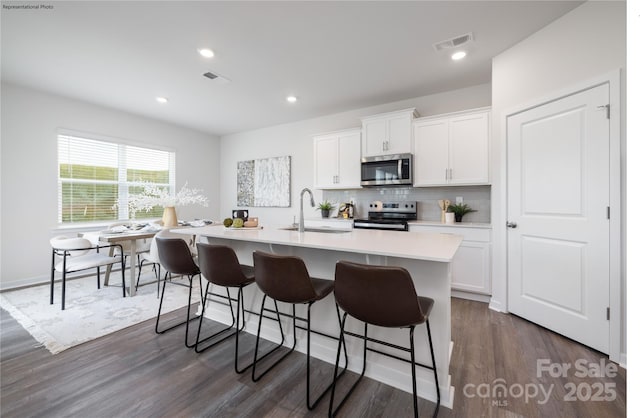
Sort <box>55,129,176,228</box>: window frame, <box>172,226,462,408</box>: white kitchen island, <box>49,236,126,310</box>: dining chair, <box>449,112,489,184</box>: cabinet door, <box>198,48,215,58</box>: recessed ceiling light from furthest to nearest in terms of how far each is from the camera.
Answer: <box>55,129,176,228</box>: window frame → <box>449,112,489,184</box>: cabinet door → <box>49,236,126,310</box>: dining chair → <box>198,48,215,58</box>: recessed ceiling light → <box>172,226,462,408</box>: white kitchen island

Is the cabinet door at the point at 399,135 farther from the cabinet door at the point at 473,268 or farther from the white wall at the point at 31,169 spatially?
the white wall at the point at 31,169

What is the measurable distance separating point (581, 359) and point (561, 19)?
2794mm

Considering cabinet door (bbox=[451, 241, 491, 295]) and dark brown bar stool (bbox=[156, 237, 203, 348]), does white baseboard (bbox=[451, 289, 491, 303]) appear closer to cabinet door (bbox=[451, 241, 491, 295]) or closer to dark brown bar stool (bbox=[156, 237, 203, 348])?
cabinet door (bbox=[451, 241, 491, 295])

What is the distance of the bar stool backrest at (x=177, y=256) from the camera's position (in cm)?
226

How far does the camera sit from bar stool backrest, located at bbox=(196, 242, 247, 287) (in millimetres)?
1922

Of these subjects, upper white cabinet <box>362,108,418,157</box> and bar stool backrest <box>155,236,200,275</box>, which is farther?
upper white cabinet <box>362,108,418,157</box>

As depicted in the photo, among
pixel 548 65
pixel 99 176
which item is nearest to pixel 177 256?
pixel 99 176

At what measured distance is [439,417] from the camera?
4.81ft

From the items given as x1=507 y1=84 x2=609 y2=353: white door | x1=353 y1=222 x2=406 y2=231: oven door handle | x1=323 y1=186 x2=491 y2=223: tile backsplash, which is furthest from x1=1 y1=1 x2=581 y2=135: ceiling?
x1=353 y1=222 x2=406 y2=231: oven door handle

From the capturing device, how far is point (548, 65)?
8.00 ft

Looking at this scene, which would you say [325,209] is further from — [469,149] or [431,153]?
[469,149]

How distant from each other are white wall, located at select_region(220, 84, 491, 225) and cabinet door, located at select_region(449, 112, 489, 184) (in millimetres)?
430

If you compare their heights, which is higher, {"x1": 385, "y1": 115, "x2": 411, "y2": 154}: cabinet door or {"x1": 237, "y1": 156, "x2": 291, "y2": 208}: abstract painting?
{"x1": 385, "y1": 115, "x2": 411, "y2": 154}: cabinet door

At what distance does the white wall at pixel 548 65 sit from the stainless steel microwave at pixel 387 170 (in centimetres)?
103
